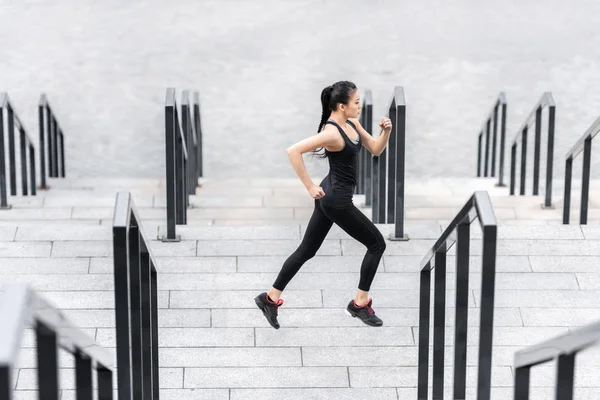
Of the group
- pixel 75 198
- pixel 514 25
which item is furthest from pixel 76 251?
pixel 514 25

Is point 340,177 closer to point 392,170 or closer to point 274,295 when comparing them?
point 274,295

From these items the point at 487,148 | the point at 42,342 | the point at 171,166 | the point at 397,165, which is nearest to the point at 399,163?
the point at 397,165

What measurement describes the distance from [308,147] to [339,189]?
28cm

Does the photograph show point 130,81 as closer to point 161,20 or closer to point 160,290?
point 161,20

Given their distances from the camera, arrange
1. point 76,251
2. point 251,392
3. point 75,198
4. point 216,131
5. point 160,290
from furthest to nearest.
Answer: point 216,131, point 75,198, point 76,251, point 160,290, point 251,392

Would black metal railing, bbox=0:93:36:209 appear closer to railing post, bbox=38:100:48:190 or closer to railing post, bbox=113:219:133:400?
railing post, bbox=38:100:48:190

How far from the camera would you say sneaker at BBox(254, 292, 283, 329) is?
18.3ft

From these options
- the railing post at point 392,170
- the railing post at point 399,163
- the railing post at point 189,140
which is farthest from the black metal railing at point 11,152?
the railing post at point 399,163

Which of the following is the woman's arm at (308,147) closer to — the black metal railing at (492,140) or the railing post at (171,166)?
the railing post at (171,166)

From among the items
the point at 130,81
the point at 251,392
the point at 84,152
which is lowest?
the point at 251,392

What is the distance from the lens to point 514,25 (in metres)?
12.0

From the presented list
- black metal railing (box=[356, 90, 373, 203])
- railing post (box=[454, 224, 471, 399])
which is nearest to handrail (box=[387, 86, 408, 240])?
black metal railing (box=[356, 90, 373, 203])

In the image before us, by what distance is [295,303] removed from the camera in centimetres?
586

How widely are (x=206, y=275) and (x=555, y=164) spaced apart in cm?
644
